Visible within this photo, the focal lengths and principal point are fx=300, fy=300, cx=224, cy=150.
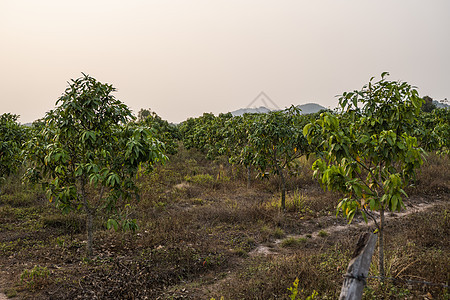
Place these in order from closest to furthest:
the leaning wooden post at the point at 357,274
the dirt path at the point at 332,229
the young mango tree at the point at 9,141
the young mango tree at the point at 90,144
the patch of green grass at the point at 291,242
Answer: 1. the leaning wooden post at the point at 357,274
2. the young mango tree at the point at 90,144
3. the dirt path at the point at 332,229
4. the patch of green grass at the point at 291,242
5. the young mango tree at the point at 9,141

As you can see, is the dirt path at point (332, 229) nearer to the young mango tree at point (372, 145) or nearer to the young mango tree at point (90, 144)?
the young mango tree at point (372, 145)

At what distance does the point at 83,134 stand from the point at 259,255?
4182 millimetres

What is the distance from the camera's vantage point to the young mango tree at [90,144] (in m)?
5.12

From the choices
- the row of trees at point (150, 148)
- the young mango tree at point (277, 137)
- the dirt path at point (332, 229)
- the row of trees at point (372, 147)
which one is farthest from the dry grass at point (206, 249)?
the young mango tree at point (277, 137)

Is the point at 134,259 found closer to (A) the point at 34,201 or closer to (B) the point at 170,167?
(A) the point at 34,201

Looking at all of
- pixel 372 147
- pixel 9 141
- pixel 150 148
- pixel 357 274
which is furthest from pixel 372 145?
pixel 9 141

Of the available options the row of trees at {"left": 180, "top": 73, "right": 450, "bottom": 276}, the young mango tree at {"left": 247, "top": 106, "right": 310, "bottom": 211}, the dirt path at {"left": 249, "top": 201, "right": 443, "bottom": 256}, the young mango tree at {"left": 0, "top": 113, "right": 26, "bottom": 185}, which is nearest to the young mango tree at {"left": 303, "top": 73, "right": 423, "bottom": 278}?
the row of trees at {"left": 180, "top": 73, "right": 450, "bottom": 276}

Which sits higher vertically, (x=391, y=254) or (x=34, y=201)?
(x=34, y=201)

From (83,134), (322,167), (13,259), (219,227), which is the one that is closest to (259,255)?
(219,227)

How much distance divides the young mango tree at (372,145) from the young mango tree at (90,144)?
2.87 meters

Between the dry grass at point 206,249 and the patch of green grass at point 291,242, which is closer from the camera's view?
the dry grass at point 206,249

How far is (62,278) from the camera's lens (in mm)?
4969

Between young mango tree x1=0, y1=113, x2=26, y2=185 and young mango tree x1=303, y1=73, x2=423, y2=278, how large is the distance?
7764 millimetres

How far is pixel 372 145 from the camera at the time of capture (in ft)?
13.5
